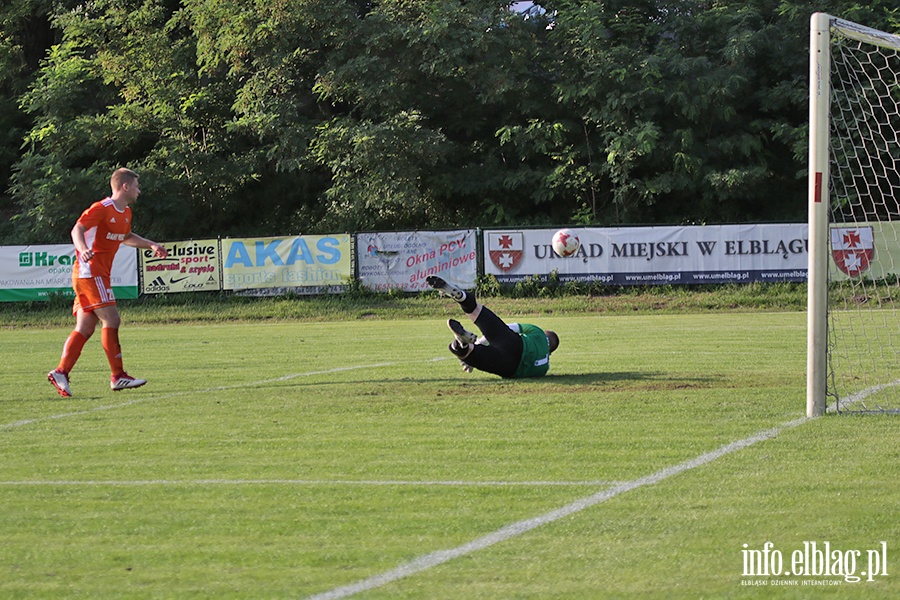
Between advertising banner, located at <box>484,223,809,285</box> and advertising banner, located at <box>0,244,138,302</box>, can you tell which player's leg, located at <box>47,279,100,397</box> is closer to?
advertising banner, located at <box>484,223,809,285</box>

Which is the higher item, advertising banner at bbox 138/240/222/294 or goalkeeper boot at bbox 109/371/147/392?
advertising banner at bbox 138/240/222/294

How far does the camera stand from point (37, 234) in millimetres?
36000

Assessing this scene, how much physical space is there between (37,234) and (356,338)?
68.7ft

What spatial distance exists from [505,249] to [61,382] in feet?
63.5

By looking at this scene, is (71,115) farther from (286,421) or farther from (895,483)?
(895,483)

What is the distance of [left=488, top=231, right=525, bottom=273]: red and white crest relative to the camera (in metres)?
29.2

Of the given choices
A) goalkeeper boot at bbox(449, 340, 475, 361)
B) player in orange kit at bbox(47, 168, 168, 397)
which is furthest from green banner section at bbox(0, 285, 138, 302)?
goalkeeper boot at bbox(449, 340, 475, 361)

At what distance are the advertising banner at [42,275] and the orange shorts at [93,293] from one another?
1968 cm

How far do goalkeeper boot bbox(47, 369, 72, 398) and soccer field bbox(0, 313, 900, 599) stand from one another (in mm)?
196

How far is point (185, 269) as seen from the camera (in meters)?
30.3

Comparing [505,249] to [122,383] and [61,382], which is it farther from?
[61,382]

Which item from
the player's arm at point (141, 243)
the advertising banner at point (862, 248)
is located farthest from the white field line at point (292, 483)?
the advertising banner at point (862, 248)

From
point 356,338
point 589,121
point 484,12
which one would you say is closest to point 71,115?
point 484,12

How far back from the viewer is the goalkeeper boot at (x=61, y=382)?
10695mm
